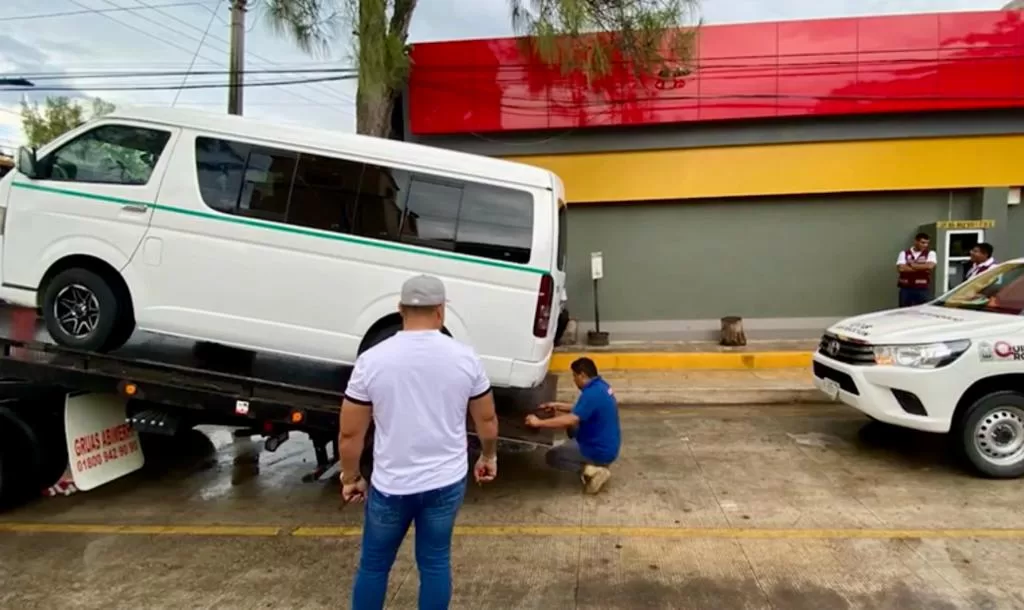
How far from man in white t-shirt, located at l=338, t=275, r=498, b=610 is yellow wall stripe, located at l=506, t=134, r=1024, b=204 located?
978 cm

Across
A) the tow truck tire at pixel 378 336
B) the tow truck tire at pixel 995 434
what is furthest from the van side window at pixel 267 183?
the tow truck tire at pixel 995 434

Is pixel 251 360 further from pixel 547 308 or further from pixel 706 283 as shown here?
pixel 706 283

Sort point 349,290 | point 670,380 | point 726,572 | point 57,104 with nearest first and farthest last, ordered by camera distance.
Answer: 1. point 726,572
2. point 349,290
3. point 670,380
4. point 57,104

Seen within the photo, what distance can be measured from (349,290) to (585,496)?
7.70 ft

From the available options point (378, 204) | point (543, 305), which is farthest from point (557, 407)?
point (378, 204)

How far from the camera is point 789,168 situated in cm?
1171

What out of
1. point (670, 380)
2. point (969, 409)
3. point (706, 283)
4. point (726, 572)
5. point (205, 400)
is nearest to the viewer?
point (726, 572)

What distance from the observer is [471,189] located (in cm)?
495

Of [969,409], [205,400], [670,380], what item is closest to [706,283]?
[670,380]

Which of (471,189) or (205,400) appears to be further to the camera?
(471,189)

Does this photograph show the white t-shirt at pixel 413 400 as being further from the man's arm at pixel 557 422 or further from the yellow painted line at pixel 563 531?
the man's arm at pixel 557 422

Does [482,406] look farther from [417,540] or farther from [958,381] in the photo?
[958,381]

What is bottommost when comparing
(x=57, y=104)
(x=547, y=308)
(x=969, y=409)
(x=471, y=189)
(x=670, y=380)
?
(x=670, y=380)

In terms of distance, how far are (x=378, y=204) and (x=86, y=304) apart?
88.5 inches
